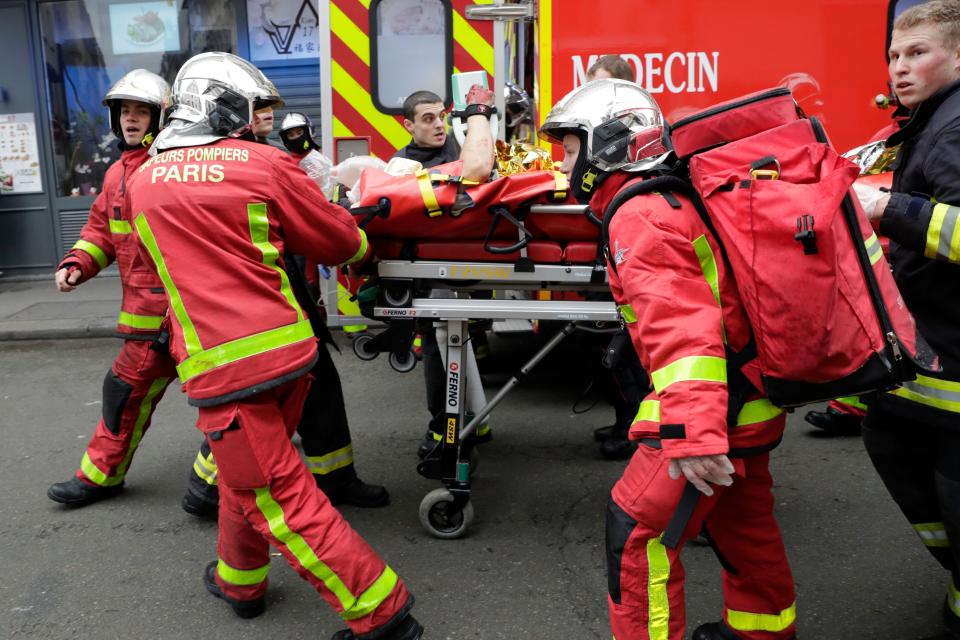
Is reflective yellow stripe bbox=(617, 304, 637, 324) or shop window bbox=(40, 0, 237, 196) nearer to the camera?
reflective yellow stripe bbox=(617, 304, 637, 324)

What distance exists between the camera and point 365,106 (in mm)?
5480

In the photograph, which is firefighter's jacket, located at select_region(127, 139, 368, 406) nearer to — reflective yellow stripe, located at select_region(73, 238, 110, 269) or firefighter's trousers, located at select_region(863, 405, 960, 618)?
reflective yellow stripe, located at select_region(73, 238, 110, 269)

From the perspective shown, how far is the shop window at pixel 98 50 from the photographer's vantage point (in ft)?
30.6

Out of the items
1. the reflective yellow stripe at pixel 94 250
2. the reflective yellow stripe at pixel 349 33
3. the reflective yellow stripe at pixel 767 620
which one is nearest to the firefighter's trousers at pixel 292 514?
the reflective yellow stripe at pixel 767 620

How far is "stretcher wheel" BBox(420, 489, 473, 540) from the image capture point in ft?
10.9

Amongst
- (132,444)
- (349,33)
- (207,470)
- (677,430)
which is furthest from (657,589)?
(349,33)

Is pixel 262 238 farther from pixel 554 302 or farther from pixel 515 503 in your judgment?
pixel 515 503

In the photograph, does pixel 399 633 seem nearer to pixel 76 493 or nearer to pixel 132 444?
pixel 132 444

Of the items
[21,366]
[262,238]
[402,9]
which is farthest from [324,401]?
[21,366]

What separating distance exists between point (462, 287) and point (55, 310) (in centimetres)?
599

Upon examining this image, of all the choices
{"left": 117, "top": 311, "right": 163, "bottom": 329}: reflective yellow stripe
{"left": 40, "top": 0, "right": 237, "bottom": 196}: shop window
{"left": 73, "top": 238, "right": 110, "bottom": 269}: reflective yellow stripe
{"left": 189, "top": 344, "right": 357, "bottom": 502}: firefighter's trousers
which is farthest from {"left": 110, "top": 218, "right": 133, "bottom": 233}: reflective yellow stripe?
{"left": 40, "top": 0, "right": 237, "bottom": 196}: shop window

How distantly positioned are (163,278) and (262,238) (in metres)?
0.31

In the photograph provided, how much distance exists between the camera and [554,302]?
311 cm

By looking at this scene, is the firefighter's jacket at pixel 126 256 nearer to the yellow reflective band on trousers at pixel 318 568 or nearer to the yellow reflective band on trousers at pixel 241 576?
the yellow reflective band on trousers at pixel 241 576
